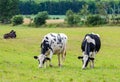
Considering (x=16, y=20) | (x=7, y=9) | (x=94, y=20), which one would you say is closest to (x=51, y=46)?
(x=94, y=20)

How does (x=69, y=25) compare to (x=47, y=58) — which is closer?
(x=47, y=58)

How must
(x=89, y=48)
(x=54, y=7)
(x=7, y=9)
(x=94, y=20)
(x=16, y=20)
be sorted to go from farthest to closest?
(x=54, y=7)
(x=7, y=9)
(x=16, y=20)
(x=94, y=20)
(x=89, y=48)

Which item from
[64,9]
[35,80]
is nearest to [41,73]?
[35,80]

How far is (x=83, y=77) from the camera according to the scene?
19.6 meters

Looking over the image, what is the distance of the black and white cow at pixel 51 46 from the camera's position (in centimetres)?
2381

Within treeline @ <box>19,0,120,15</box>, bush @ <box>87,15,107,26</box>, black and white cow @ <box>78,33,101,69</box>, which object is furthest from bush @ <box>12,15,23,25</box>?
black and white cow @ <box>78,33,101,69</box>

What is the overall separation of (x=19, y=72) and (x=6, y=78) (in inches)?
97.5

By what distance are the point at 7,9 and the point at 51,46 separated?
102m

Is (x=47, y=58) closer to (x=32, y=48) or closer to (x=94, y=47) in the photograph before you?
(x=94, y=47)

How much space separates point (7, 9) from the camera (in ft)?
411

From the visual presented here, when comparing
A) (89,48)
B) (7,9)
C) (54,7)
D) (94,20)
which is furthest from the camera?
(54,7)

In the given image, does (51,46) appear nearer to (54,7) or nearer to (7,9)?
(7,9)

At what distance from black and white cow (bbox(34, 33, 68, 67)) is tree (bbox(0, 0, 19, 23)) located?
99781 mm

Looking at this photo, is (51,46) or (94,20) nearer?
(51,46)
